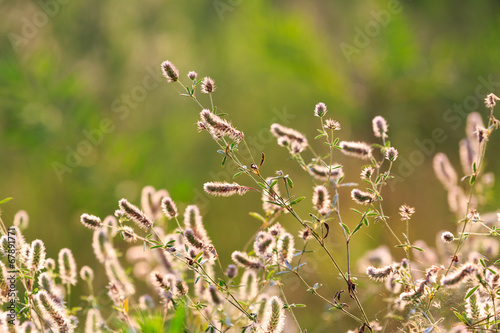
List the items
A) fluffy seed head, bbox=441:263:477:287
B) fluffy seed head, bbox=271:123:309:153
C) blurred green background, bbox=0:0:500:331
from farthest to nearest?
blurred green background, bbox=0:0:500:331 < fluffy seed head, bbox=271:123:309:153 < fluffy seed head, bbox=441:263:477:287

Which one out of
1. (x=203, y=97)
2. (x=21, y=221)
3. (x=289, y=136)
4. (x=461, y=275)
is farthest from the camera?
(x=203, y=97)

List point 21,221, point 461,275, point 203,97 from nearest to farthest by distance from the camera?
point 461,275, point 21,221, point 203,97

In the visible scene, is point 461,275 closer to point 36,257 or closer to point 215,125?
point 215,125

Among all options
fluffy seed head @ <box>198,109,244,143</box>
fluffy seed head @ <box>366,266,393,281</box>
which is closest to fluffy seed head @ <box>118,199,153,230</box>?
fluffy seed head @ <box>198,109,244,143</box>

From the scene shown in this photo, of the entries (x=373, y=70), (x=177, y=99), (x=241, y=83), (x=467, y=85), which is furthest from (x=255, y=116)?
(x=467, y=85)

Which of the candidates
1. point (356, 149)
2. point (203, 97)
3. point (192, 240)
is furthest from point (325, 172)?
point (203, 97)

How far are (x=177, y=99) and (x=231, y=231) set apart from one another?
1.84 feet

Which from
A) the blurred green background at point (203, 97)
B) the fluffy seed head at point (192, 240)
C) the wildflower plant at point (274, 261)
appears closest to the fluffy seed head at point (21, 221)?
the wildflower plant at point (274, 261)

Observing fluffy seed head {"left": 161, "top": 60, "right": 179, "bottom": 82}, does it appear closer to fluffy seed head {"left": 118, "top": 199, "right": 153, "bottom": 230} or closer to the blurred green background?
fluffy seed head {"left": 118, "top": 199, "right": 153, "bottom": 230}

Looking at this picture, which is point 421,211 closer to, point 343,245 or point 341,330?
point 343,245

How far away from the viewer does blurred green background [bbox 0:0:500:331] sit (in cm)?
147

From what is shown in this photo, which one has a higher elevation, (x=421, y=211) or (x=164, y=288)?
(x=421, y=211)

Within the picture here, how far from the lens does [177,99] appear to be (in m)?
1.89

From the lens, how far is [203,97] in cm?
198
